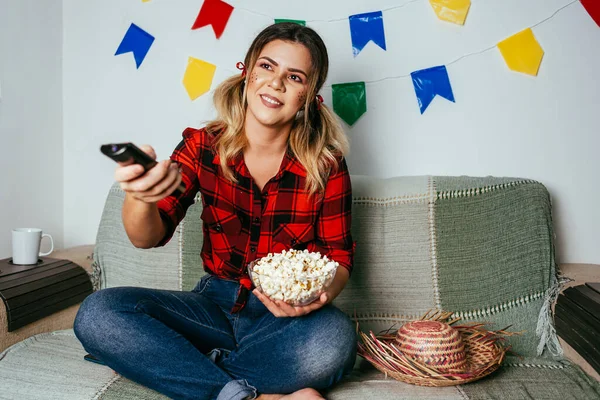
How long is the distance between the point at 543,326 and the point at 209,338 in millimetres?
891

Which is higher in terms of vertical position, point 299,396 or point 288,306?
point 288,306

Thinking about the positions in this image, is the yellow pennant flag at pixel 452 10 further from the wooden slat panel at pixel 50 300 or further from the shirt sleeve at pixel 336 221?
the wooden slat panel at pixel 50 300

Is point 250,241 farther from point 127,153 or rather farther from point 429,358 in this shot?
point 127,153

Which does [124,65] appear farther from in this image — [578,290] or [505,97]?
[578,290]

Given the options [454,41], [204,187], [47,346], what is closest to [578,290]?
[454,41]

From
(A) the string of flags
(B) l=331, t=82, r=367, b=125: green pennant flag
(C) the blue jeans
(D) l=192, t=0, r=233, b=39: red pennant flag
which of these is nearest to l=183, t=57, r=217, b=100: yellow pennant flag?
(A) the string of flags

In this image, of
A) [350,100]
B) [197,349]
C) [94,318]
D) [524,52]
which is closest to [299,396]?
[197,349]

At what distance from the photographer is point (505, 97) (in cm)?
191

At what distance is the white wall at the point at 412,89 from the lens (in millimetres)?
1882

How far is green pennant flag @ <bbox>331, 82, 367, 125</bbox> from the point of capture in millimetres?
1965

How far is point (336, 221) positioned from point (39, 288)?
78 centimetres

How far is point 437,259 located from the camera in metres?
1.66

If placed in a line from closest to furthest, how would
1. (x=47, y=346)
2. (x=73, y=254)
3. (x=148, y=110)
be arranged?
(x=47, y=346), (x=73, y=254), (x=148, y=110)

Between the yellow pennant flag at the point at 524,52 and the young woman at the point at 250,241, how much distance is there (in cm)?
66
